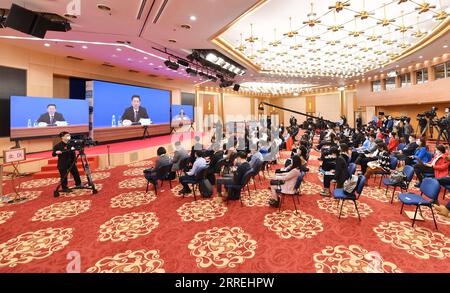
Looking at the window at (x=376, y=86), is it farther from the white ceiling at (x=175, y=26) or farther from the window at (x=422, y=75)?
the white ceiling at (x=175, y=26)

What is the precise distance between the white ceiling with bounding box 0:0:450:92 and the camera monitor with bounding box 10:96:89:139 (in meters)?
1.96

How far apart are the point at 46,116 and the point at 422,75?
1965 centimetres

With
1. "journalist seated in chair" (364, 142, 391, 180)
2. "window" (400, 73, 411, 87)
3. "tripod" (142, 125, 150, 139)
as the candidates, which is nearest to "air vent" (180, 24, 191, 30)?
"journalist seated in chair" (364, 142, 391, 180)

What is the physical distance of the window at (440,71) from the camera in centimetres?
1194

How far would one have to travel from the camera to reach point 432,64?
40.4 ft

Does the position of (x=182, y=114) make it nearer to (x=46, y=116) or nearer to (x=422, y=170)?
(x=46, y=116)

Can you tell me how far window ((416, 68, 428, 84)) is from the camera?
1326 centimetres

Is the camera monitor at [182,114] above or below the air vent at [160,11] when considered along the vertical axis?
below

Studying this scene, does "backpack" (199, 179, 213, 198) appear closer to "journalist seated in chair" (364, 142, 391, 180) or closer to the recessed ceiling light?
"journalist seated in chair" (364, 142, 391, 180)

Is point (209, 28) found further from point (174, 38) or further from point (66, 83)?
point (66, 83)

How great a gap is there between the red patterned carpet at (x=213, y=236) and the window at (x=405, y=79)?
13.8m

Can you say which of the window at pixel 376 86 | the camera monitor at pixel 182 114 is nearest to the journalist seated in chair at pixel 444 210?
the camera monitor at pixel 182 114
